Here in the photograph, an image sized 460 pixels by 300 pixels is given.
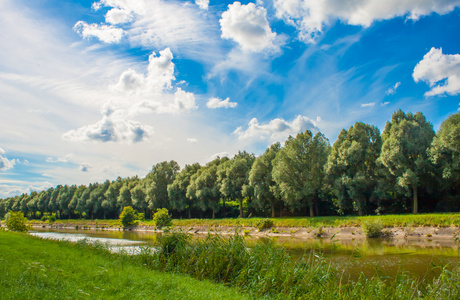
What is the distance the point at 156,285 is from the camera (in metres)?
10.3

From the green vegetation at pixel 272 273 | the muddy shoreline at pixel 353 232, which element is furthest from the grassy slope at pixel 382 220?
the green vegetation at pixel 272 273

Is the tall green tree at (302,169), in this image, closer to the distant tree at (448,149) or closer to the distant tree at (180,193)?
the distant tree at (448,149)

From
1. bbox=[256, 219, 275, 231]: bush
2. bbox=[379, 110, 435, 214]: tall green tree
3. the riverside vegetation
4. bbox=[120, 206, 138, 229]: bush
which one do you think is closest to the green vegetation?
the riverside vegetation

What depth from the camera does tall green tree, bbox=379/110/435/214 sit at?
40312 millimetres

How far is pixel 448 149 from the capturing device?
36750 millimetres

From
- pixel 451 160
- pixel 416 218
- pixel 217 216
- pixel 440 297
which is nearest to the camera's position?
pixel 440 297

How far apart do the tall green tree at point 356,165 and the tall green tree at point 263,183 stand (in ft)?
40.3

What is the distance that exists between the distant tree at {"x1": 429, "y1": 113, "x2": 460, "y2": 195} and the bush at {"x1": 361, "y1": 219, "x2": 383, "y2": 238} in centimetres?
1116

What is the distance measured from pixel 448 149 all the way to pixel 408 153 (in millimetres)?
5249

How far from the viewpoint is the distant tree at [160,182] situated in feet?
270

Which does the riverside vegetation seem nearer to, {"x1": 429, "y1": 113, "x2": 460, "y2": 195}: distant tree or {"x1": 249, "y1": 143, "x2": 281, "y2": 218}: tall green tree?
{"x1": 429, "y1": 113, "x2": 460, "y2": 195}: distant tree

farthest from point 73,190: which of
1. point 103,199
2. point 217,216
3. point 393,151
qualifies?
point 393,151

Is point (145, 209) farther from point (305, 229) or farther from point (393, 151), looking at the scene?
point (393, 151)

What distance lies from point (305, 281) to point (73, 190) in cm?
13650
